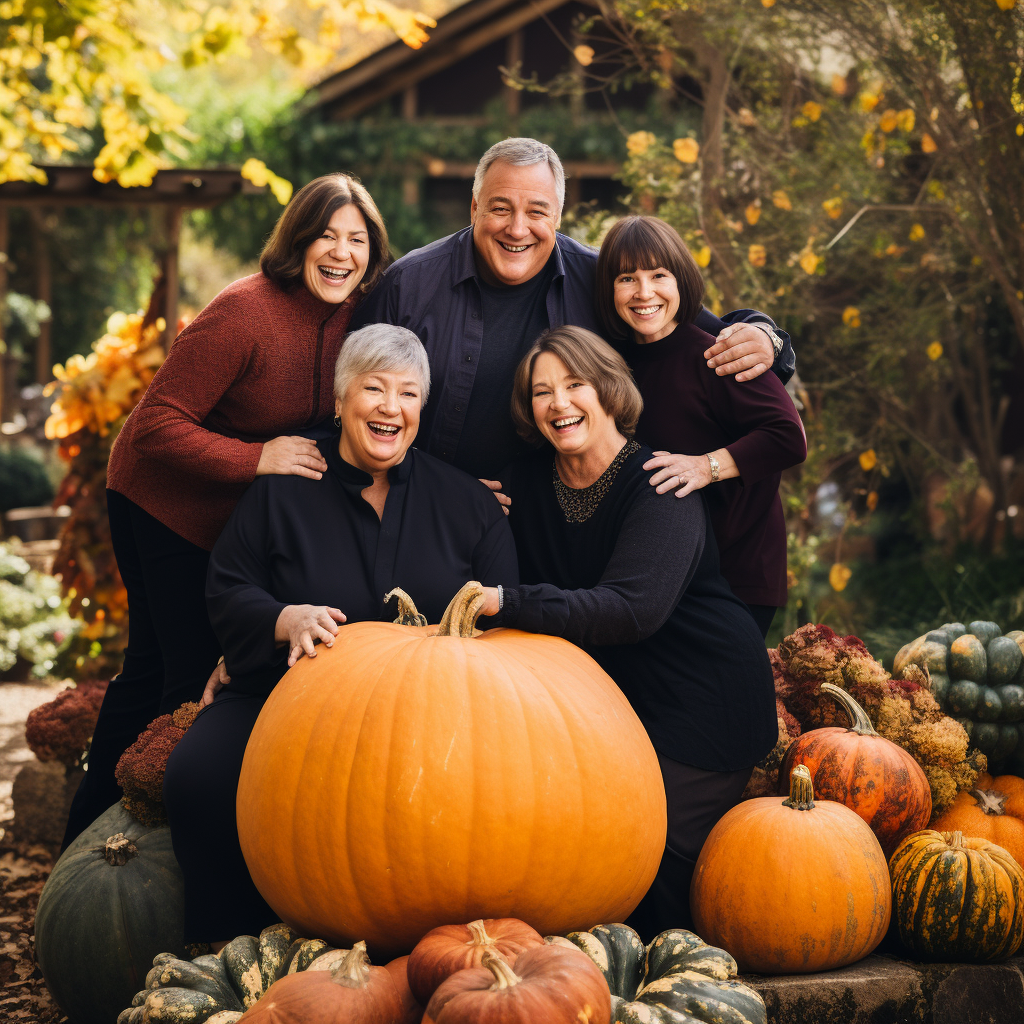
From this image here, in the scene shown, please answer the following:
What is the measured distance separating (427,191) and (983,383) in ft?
27.4

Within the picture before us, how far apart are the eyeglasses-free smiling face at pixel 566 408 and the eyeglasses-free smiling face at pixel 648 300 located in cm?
37

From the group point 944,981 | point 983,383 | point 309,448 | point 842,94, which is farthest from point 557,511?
point 983,383

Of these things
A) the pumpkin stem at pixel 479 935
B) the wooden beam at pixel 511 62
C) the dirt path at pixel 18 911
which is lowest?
the dirt path at pixel 18 911

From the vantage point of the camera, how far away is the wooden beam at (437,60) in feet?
40.3

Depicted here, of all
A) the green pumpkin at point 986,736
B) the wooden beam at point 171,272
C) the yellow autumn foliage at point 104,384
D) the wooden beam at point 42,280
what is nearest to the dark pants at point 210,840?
the green pumpkin at point 986,736

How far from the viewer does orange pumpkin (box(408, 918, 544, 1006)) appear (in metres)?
1.79

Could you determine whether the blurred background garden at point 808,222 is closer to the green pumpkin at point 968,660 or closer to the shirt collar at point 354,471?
the green pumpkin at point 968,660

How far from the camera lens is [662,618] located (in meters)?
2.50

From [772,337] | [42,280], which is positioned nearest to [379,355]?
[772,337]

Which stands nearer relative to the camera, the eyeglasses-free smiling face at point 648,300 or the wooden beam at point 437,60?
the eyeglasses-free smiling face at point 648,300

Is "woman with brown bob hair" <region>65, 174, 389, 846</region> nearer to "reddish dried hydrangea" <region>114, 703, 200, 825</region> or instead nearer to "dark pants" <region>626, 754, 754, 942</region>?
"reddish dried hydrangea" <region>114, 703, 200, 825</region>

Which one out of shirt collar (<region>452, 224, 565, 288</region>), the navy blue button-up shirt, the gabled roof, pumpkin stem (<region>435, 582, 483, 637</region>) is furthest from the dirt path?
the gabled roof

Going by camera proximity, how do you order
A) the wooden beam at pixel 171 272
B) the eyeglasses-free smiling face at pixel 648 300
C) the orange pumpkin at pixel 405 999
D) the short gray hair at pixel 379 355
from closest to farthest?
the orange pumpkin at pixel 405 999
the short gray hair at pixel 379 355
the eyeglasses-free smiling face at pixel 648 300
the wooden beam at pixel 171 272

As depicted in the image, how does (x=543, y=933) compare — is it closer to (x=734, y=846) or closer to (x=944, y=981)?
(x=734, y=846)
